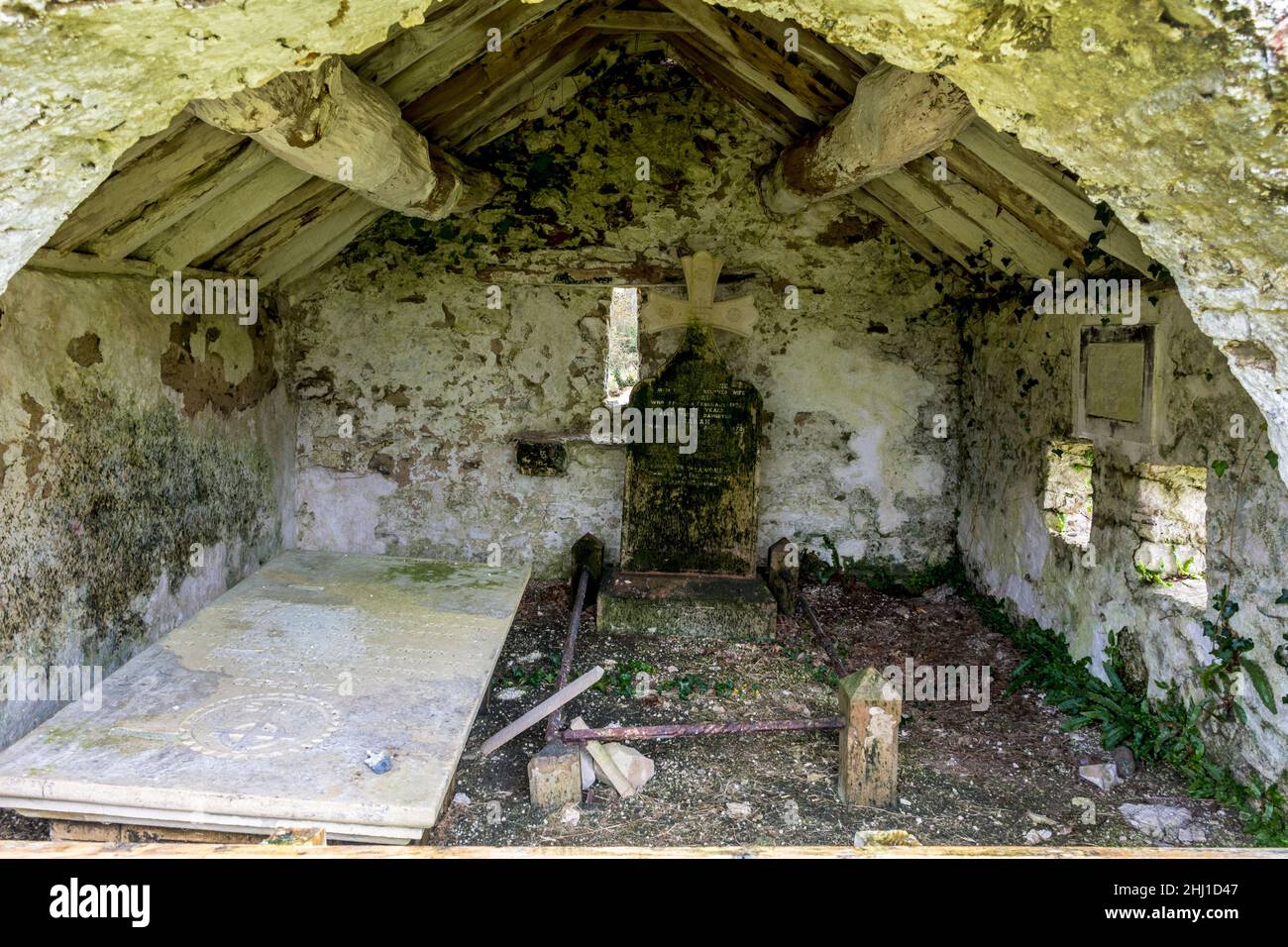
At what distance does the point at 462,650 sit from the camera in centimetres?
407

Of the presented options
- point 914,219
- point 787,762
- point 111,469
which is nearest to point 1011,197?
point 914,219

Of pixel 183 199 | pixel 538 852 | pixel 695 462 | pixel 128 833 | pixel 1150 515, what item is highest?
pixel 183 199

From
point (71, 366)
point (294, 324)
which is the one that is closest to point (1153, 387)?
point (71, 366)

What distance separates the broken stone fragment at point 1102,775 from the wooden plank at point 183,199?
472 cm

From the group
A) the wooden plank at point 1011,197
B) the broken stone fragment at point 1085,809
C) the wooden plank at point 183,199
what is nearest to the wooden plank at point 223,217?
the wooden plank at point 183,199

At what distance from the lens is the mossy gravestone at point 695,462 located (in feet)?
19.6

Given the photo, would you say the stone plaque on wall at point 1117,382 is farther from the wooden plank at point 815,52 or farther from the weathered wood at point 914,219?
the wooden plank at point 815,52

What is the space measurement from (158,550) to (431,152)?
273cm

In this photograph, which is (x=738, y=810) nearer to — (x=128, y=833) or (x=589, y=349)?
(x=128, y=833)

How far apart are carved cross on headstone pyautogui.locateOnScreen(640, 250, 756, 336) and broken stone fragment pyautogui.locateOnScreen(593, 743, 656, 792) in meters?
3.23

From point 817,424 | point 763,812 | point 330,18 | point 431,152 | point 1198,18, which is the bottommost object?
point 763,812

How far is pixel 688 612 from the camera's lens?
564cm

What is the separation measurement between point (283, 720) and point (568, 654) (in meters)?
1.73

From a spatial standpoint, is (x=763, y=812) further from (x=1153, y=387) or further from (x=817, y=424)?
(x=817, y=424)
